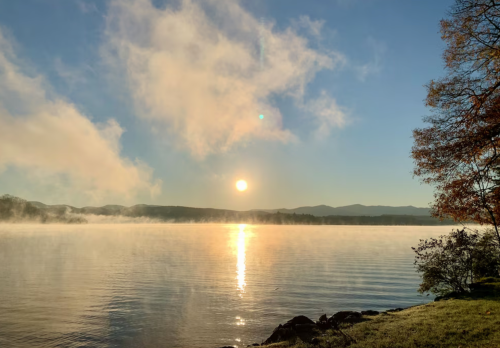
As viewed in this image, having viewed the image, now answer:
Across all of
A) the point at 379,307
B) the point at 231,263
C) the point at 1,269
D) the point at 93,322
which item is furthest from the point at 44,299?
the point at 231,263

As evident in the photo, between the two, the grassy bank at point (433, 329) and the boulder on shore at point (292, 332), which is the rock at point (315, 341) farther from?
the boulder on shore at point (292, 332)

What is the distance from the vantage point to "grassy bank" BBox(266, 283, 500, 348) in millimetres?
14094

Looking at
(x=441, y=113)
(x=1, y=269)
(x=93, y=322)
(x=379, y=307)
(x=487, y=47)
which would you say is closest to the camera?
(x=487, y=47)

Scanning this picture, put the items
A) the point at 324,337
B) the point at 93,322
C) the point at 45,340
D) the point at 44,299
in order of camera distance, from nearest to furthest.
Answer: the point at 324,337 → the point at 45,340 → the point at 93,322 → the point at 44,299

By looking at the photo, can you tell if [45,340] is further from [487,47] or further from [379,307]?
[487,47]

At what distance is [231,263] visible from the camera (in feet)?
209

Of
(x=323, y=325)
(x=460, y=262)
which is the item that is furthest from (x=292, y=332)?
(x=460, y=262)

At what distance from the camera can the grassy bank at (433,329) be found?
1409 cm

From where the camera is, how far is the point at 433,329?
51.9 ft

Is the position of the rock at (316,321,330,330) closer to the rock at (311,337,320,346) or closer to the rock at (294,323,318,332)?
the rock at (294,323,318,332)

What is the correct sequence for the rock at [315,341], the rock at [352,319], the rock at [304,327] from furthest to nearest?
1. the rock at [352,319]
2. the rock at [304,327]
3. the rock at [315,341]

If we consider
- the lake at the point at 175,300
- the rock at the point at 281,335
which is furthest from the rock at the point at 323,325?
the lake at the point at 175,300

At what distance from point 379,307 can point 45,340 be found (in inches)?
1001

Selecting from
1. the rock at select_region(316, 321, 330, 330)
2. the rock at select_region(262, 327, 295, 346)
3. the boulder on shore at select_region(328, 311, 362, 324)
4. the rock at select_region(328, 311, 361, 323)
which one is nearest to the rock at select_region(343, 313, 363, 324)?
the boulder on shore at select_region(328, 311, 362, 324)
